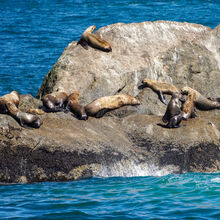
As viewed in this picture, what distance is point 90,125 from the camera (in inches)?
496

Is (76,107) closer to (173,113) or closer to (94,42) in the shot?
(173,113)

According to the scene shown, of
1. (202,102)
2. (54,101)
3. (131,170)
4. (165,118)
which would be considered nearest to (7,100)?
(54,101)

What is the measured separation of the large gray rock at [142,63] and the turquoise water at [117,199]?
12.8 ft

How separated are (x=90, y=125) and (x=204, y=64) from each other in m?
5.20

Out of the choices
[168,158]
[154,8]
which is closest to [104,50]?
[168,158]

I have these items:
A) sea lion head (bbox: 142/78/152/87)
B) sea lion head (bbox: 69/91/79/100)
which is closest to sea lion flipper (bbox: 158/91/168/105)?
sea lion head (bbox: 142/78/152/87)

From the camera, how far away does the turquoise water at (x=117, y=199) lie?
8.23 m

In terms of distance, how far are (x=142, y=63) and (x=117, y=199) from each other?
7.04m

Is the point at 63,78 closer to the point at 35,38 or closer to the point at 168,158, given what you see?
the point at 168,158

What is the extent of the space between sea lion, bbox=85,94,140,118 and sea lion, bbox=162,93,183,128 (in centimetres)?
103

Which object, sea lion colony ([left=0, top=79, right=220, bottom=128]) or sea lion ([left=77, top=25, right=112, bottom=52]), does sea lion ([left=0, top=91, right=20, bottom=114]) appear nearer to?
sea lion colony ([left=0, top=79, right=220, bottom=128])

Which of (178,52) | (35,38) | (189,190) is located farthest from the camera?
(35,38)

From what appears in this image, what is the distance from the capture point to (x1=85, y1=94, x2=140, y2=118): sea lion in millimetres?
13250

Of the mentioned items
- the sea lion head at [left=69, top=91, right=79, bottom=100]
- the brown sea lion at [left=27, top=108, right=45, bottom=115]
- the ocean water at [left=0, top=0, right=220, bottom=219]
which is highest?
the brown sea lion at [left=27, top=108, right=45, bottom=115]
